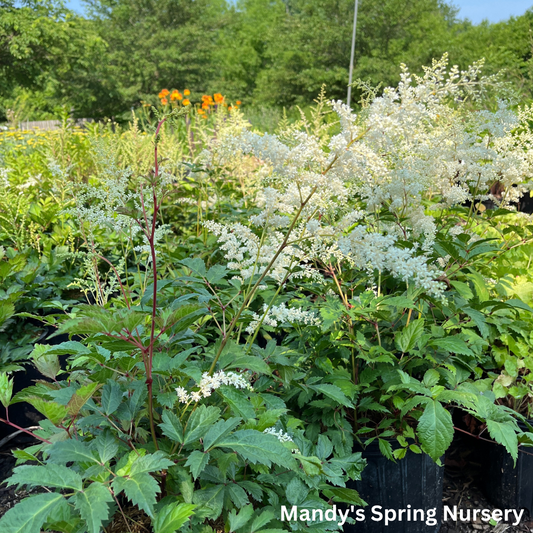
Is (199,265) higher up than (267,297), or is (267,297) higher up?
(199,265)

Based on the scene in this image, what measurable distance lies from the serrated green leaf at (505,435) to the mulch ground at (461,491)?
87cm

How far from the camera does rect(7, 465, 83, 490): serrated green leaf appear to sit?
2.73 ft

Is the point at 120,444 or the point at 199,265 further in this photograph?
the point at 199,265

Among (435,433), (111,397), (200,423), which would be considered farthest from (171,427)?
(435,433)

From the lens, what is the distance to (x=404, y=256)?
128 cm

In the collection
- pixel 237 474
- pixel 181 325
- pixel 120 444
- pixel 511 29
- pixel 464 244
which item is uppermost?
pixel 511 29

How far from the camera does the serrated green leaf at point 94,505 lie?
76 centimetres

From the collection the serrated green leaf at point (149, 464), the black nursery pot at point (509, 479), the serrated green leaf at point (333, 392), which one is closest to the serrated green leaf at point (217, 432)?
the serrated green leaf at point (149, 464)

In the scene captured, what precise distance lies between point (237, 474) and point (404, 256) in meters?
0.73

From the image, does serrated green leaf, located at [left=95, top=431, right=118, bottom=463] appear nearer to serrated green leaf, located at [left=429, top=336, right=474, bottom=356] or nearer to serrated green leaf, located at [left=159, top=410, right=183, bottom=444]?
serrated green leaf, located at [left=159, top=410, right=183, bottom=444]

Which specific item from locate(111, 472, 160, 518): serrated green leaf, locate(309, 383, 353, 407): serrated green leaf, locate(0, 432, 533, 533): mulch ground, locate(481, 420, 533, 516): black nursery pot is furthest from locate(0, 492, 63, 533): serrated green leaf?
locate(481, 420, 533, 516): black nursery pot

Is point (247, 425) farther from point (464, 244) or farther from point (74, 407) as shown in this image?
point (464, 244)

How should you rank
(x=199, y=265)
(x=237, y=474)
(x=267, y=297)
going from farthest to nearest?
(x=267, y=297)
(x=199, y=265)
(x=237, y=474)

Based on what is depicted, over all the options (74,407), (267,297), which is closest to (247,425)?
(74,407)
